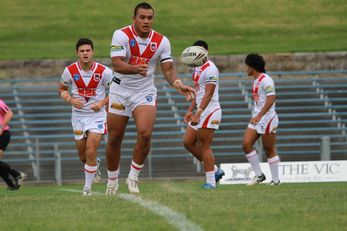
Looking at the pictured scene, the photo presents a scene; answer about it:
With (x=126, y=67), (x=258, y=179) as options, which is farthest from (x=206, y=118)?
(x=126, y=67)

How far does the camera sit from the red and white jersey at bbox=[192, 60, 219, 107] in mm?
16141

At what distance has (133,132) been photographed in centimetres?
2786

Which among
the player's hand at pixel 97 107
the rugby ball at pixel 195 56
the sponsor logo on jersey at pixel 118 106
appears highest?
the rugby ball at pixel 195 56

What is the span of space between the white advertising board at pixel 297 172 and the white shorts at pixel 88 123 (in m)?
7.23

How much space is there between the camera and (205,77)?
1648cm

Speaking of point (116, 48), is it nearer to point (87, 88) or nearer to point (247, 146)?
point (87, 88)

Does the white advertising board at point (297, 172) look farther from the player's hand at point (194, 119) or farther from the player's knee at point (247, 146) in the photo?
the player's hand at point (194, 119)

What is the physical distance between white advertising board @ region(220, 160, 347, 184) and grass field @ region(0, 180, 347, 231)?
34.1 feet

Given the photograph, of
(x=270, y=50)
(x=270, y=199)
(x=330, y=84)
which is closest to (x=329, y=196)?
(x=270, y=199)

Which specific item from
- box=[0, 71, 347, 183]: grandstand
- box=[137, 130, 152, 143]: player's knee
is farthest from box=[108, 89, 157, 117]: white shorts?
Answer: box=[0, 71, 347, 183]: grandstand

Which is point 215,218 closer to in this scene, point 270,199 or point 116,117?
point 270,199

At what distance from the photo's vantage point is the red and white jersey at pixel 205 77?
16.1 m

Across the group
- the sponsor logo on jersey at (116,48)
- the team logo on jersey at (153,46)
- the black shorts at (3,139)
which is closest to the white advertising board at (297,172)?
the black shorts at (3,139)

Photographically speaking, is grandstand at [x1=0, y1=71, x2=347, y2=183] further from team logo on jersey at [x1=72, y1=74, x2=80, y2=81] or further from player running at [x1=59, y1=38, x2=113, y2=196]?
team logo on jersey at [x1=72, y1=74, x2=80, y2=81]
